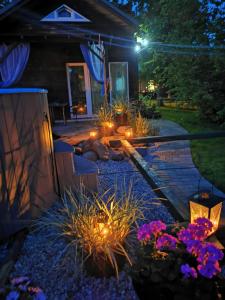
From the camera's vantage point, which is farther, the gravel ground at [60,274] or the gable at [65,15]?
the gable at [65,15]

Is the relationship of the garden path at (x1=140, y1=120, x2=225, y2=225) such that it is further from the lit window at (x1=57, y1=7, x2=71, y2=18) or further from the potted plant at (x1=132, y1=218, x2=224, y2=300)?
the lit window at (x1=57, y1=7, x2=71, y2=18)

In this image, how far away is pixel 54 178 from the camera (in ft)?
8.63

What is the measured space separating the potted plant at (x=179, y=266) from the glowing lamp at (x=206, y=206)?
32 centimetres

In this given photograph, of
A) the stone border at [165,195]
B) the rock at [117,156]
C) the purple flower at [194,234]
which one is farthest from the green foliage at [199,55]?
the purple flower at [194,234]

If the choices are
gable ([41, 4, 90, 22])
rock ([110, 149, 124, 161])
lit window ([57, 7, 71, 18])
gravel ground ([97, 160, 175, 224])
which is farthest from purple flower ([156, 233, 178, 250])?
lit window ([57, 7, 71, 18])

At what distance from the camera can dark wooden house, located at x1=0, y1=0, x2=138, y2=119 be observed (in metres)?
7.38

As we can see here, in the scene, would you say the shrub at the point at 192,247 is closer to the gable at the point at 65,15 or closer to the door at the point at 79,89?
the door at the point at 79,89

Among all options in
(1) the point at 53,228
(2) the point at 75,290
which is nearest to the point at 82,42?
(1) the point at 53,228

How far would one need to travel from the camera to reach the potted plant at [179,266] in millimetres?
1121

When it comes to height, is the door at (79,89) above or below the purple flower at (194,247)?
above

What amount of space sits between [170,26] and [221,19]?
393 centimetres

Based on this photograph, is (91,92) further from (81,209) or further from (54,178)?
(81,209)

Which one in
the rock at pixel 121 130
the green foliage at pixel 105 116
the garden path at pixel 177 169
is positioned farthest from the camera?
the green foliage at pixel 105 116

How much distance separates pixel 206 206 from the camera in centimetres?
166
